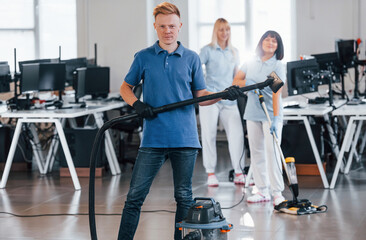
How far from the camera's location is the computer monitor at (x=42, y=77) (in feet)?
24.8

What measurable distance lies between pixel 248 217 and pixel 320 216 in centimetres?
55

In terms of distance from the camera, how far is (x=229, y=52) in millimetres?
6816

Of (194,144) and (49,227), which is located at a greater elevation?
(194,144)

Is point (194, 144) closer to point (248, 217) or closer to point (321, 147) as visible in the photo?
point (248, 217)

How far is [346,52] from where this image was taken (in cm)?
814

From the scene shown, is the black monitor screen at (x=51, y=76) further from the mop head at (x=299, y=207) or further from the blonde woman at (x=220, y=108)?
the mop head at (x=299, y=207)

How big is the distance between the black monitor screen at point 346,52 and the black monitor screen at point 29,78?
11.5 feet

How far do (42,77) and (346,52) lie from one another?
3.57 meters

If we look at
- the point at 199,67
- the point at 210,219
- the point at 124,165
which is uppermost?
the point at 199,67

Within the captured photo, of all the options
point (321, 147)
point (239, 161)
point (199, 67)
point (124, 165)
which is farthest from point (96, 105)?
point (199, 67)

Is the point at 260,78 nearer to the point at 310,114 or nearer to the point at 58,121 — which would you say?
the point at 310,114

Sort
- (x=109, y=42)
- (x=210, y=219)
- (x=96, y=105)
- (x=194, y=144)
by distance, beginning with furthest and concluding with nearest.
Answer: (x=109, y=42)
(x=96, y=105)
(x=194, y=144)
(x=210, y=219)

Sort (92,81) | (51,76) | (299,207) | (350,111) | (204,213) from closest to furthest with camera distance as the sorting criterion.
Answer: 1. (204,213)
2. (299,207)
3. (350,111)
4. (51,76)
5. (92,81)

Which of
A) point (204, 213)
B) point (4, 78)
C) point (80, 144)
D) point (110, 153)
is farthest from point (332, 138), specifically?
point (204, 213)
